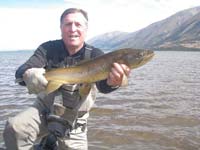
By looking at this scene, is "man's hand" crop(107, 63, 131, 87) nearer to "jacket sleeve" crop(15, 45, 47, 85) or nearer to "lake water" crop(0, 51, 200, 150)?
"jacket sleeve" crop(15, 45, 47, 85)

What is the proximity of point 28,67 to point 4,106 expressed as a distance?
8.49 m

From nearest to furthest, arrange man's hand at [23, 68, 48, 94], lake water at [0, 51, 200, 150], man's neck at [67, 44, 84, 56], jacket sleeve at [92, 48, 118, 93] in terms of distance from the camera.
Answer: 1. man's hand at [23, 68, 48, 94]
2. jacket sleeve at [92, 48, 118, 93]
3. man's neck at [67, 44, 84, 56]
4. lake water at [0, 51, 200, 150]

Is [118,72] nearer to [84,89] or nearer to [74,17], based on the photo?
[84,89]

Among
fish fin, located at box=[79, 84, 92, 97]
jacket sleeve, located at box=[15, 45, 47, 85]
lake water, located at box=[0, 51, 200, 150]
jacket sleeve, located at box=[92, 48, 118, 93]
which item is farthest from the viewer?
lake water, located at box=[0, 51, 200, 150]

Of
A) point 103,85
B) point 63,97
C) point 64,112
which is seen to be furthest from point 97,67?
point 64,112

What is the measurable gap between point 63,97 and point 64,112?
0.27 metres

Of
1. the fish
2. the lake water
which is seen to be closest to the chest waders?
the fish

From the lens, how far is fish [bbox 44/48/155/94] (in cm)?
494

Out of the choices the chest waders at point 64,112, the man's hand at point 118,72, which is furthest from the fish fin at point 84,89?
the man's hand at point 118,72

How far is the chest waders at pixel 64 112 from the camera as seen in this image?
6148mm

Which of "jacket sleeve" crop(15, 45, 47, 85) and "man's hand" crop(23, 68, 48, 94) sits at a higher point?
"jacket sleeve" crop(15, 45, 47, 85)

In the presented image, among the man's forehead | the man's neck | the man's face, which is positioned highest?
the man's forehead

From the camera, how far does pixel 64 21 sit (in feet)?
20.2

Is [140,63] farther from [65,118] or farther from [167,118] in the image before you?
[167,118]
